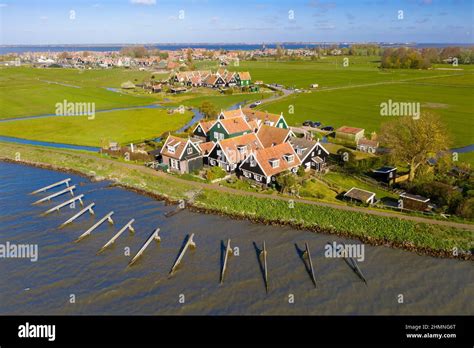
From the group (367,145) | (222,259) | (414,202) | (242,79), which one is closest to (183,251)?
(222,259)

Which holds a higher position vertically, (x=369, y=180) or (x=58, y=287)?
(x=369, y=180)

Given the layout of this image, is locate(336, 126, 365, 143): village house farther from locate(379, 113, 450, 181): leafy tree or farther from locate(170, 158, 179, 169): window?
locate(170, 158, 179, 169): window

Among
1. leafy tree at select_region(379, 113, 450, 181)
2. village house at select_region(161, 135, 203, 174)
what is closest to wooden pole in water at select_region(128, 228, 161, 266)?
village house at select_region(161, 135, 203, 174)

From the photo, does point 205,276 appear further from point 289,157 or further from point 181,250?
point 289,157

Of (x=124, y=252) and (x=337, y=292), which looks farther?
(x=124, y=252)

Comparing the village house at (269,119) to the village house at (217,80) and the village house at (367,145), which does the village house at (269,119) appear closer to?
the village house at (367,145)

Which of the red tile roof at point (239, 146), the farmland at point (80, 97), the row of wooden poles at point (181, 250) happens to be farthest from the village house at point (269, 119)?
the farmland at point (80, 97)
